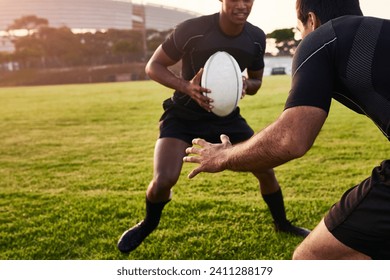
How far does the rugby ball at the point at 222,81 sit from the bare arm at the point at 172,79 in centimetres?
8

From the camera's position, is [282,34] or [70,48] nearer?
[282,34]

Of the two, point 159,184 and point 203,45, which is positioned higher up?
point 203,45

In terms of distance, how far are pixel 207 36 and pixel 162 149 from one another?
2.98ft

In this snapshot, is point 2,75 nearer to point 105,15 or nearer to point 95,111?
point 95,111

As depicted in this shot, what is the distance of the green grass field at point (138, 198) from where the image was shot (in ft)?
11.1

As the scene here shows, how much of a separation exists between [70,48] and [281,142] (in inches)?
2065

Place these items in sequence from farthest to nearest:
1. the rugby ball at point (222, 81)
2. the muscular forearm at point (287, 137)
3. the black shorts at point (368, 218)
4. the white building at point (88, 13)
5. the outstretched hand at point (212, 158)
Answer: the white building at point (88, 13) < the rugby ball at point (222, 81) < the outstretched hand at point (212, 158) < the black shorts at point (368, 218) < the muscular forearm at point (287, 137)

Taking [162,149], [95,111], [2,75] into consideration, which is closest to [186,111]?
[162,149]

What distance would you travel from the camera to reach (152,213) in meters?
3.35

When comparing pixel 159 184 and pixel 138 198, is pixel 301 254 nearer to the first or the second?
pixel 159 184

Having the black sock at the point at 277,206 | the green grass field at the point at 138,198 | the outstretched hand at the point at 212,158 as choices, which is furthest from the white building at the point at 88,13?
the outstretched hand at the point at 212,158

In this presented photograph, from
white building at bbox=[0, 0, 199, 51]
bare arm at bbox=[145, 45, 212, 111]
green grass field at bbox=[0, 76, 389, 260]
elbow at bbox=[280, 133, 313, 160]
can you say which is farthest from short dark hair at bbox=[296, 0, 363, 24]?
white building at bbox=[0, 0, 199, 51]

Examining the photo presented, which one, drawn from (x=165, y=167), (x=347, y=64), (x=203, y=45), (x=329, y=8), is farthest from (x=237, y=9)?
(x=347, y=64)

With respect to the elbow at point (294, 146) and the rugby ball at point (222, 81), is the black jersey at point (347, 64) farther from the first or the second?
the rugby ball at point (222, 81)
